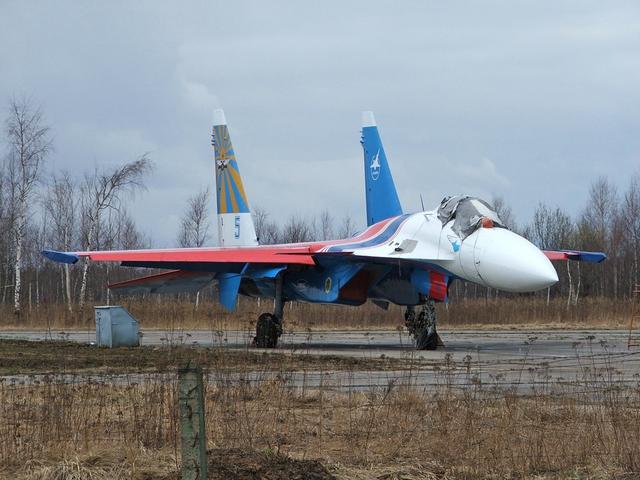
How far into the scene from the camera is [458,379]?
12156 mm

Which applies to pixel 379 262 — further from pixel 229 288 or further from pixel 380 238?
pixel 229 288

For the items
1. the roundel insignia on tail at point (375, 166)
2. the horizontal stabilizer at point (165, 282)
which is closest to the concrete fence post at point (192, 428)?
the horizontal stabilizer at point (165, 282)

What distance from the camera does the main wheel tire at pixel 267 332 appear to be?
65.9 ft

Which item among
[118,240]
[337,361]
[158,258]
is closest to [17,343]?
[158,258]

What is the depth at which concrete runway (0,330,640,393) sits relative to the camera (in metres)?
11.4

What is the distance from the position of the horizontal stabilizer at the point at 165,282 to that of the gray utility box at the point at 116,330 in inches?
88.2

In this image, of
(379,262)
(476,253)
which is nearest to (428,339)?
(379,262)

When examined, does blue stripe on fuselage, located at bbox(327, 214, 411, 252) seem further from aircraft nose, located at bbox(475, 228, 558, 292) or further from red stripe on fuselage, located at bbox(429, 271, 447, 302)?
aircraft nose, located at bbox(475, 228, 558, 292)

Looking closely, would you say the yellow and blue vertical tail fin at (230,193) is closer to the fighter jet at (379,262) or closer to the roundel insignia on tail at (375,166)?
the fighter jet at (379,262)

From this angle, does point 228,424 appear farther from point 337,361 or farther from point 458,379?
point 337,361

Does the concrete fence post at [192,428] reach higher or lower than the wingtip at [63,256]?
lower

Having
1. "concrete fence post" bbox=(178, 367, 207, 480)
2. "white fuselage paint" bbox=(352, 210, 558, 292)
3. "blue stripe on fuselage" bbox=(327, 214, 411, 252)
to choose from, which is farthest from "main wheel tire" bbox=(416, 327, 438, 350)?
"concrete fence post" bbox=(178, 367, 207, 480)

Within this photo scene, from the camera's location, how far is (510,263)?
16438 millimetres

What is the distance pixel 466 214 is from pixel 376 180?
5.36 meters
